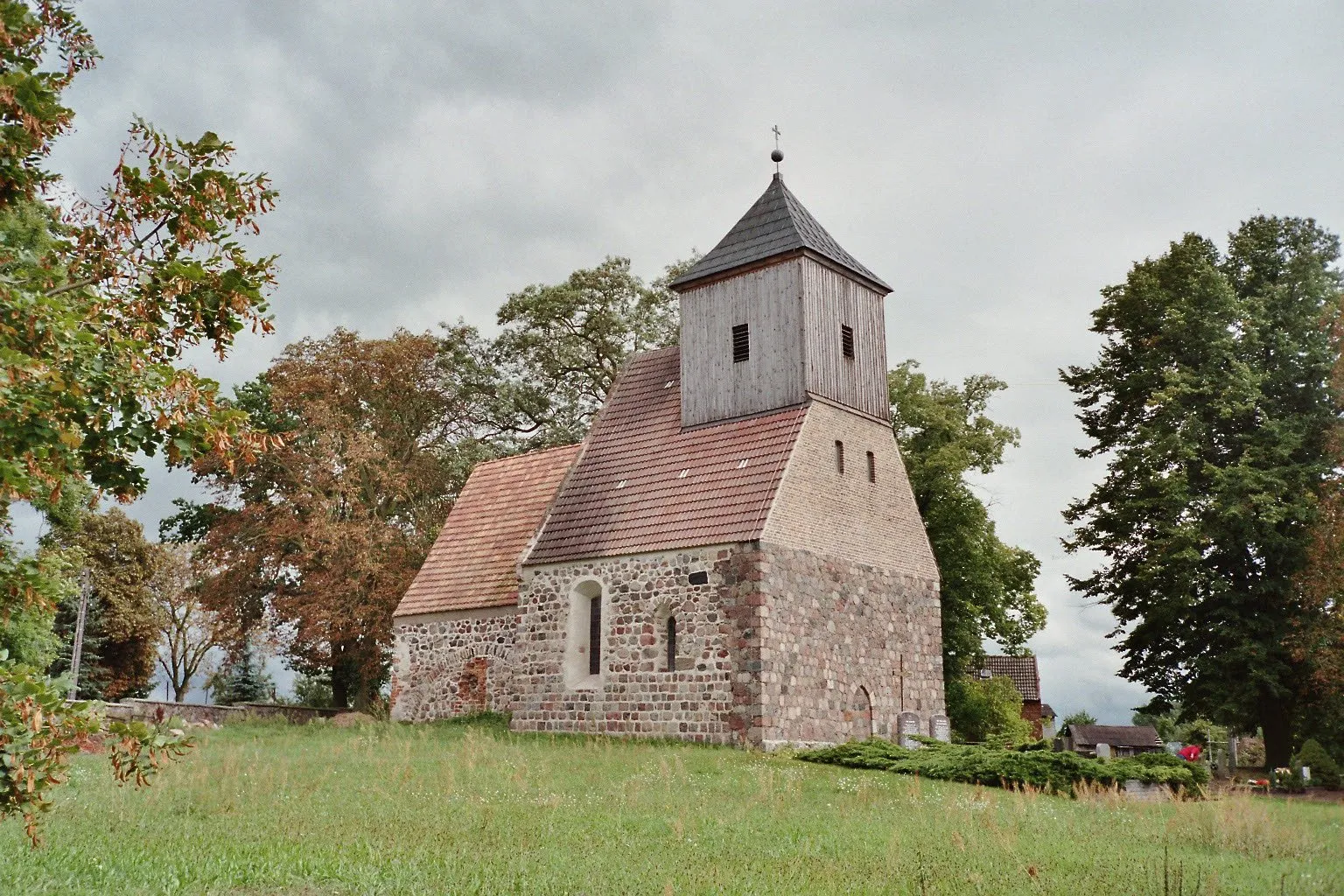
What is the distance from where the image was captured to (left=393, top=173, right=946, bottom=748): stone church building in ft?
64.5

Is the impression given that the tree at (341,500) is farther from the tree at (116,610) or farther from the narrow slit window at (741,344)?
the narrow slit window at (741,344)

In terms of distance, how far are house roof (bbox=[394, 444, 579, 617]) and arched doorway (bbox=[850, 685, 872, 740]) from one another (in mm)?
7332

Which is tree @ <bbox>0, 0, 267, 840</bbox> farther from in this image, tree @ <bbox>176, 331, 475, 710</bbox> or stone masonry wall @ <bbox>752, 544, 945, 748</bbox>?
tree @ <bbox>176, 331, 475, 710</bbox>

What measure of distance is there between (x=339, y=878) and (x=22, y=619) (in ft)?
51.9

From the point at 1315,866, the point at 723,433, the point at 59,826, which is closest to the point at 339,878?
the point at 59,826

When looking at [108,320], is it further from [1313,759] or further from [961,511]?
[961,511]

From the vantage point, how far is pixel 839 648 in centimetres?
2066

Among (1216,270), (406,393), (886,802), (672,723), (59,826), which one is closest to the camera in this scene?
(59,826)

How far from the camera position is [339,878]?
Answer: 7.51m

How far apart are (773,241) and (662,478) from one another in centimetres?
531

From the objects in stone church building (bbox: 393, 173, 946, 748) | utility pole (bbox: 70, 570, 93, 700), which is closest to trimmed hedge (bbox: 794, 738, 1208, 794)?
stone church building (bbox: 393, 173, 946, 748)

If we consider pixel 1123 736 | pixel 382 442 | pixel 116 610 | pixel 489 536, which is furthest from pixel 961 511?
pixel 1123 736

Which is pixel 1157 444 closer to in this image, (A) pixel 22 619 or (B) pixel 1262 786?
(B) pixel 1262 786

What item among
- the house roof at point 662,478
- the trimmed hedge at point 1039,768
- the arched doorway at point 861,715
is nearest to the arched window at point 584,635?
the house roof at point 662,478
